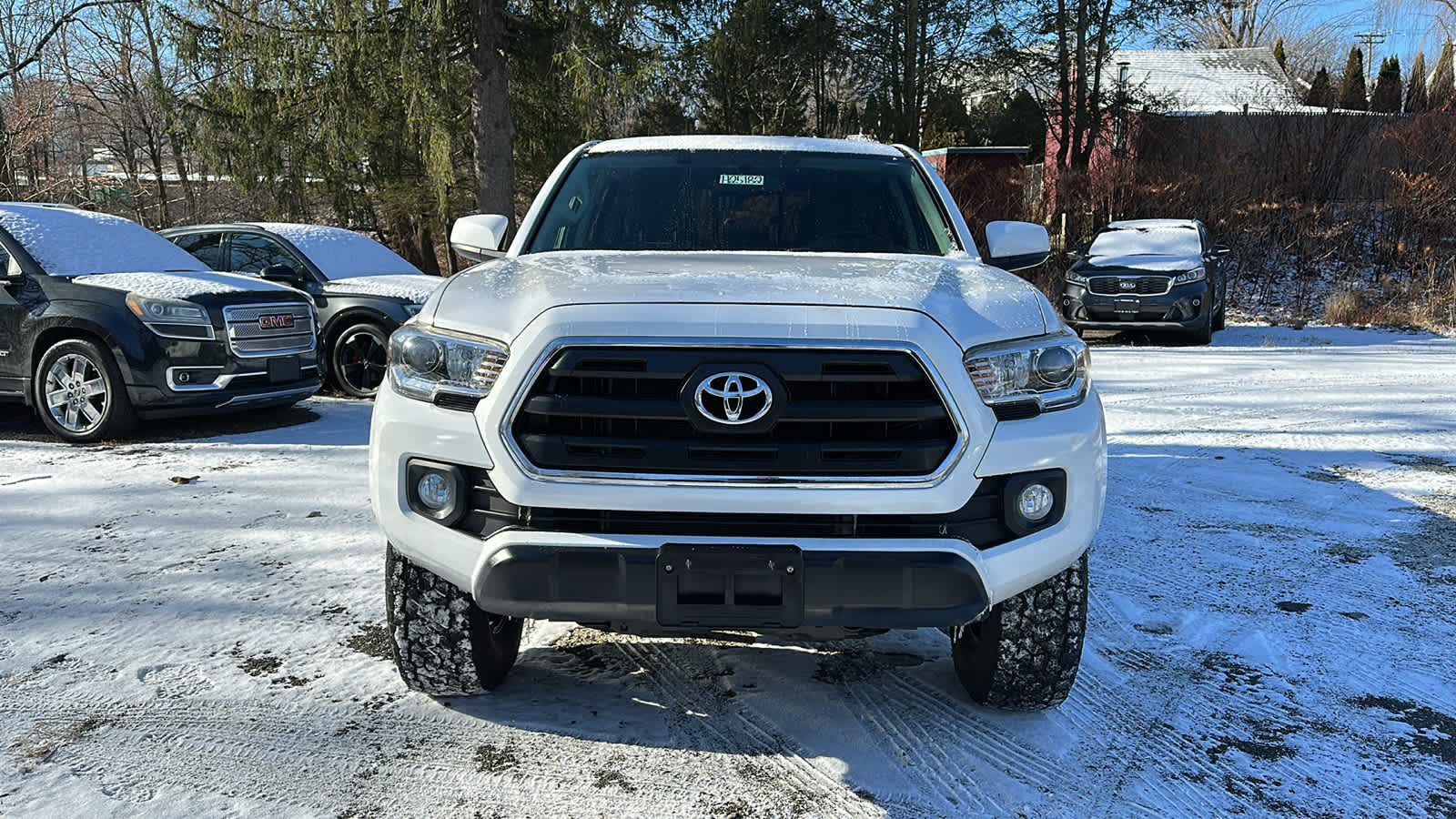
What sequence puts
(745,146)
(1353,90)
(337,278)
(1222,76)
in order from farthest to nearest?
(1222,76) < (1353,90) < (337,278) < (745,146)

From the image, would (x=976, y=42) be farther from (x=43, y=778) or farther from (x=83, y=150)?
(x=43, y=778)

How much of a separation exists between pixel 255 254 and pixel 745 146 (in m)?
6.80

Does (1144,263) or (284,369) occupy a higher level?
(1144,263)

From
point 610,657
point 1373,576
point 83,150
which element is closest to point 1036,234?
point 1373,576

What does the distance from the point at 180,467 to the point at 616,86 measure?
1032cm

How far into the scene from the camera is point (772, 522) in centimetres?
250

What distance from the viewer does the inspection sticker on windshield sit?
161 inches

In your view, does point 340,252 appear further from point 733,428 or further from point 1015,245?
point 733,428

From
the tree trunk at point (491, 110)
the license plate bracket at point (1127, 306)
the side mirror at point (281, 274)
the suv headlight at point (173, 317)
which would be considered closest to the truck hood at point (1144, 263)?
the license plate bracket at point (1127, 306)

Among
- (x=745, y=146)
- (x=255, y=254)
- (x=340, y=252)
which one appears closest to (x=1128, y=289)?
(x=340, y=252)

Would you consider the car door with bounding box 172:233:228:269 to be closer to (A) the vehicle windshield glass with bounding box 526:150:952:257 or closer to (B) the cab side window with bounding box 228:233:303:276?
(B) the cab side window with bounding box 228:233:303:276

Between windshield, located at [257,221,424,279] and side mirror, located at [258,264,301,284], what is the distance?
243mm

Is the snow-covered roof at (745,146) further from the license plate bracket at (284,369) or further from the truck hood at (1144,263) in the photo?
the truck hood at (1144,263)

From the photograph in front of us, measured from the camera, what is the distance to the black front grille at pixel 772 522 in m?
2.49
